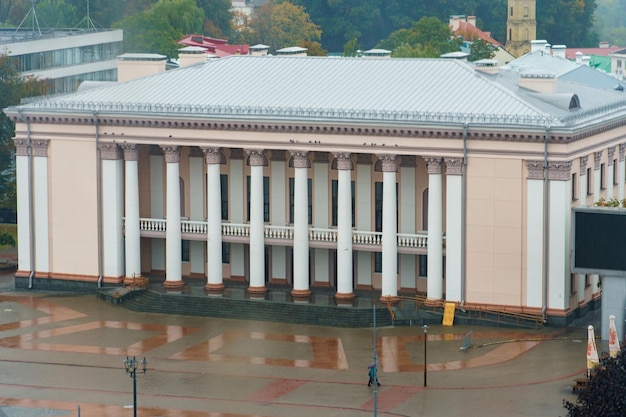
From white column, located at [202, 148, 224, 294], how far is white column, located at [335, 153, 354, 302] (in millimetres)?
6952

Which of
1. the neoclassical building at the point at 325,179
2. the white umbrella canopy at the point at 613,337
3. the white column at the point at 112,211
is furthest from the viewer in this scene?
the white column at the point at 112,211

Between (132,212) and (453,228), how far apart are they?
19095mm

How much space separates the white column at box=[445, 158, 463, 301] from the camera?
102375mm

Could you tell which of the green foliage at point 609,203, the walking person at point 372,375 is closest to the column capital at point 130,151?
the walking person at point 372,375

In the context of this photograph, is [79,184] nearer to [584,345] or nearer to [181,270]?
[181,270]

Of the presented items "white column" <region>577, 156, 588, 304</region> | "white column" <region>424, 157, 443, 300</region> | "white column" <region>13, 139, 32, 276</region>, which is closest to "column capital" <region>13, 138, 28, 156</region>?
"white column" <region>13, 139, 32, 276</region>

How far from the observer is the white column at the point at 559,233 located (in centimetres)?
10000

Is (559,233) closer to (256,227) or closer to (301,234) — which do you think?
(301,234)

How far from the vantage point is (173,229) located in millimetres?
109375

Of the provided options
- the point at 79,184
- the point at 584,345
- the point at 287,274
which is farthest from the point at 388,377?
the point at 79,184

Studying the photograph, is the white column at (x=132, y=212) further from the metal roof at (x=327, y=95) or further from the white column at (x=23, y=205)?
the white column at (x=23, y=205)

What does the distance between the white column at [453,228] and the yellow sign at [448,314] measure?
547mm

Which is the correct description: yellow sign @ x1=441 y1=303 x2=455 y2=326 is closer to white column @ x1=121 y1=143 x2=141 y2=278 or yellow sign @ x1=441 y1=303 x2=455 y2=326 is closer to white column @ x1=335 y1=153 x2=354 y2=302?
white column @ x1=335 y1=153 x2=354 y2=302

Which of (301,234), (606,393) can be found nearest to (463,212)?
(301,234)
